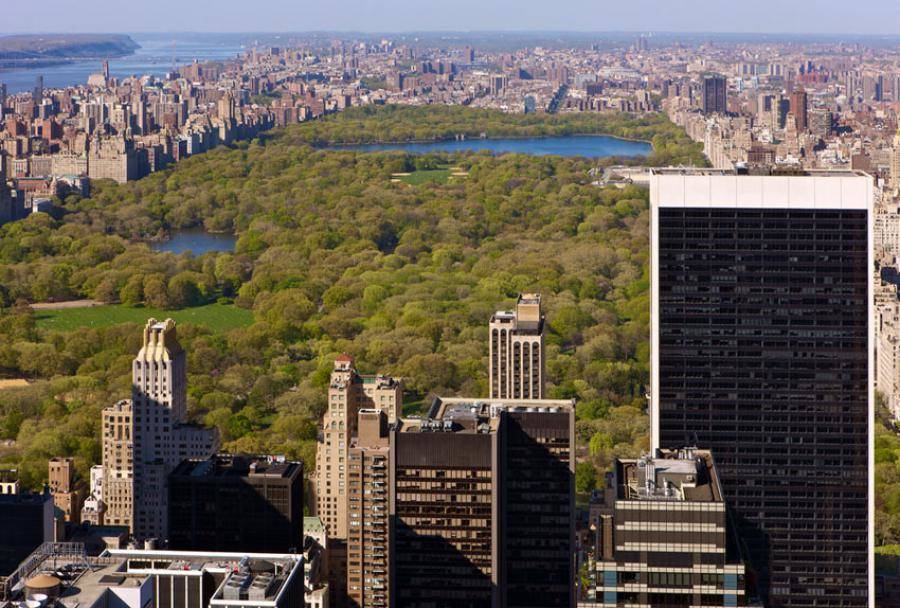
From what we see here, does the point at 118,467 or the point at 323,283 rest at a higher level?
the point at 118,467

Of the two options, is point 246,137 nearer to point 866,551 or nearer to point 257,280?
point 257,280

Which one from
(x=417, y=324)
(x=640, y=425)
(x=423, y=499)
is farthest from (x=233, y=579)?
(x=417, y=324)

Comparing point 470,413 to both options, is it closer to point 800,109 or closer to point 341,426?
point 341,426

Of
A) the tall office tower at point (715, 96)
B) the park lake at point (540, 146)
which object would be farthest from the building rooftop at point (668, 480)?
the tall office tower at point (715, 96)

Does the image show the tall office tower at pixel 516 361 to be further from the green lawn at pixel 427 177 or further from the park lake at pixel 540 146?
the park lake at pixel 540 146

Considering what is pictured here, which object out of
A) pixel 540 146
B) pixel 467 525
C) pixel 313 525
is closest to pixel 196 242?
pixel 540 146

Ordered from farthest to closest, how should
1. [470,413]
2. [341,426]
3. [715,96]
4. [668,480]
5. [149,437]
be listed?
[715,96] < [149,437] < [341,426] < [470,413] < [668,480]

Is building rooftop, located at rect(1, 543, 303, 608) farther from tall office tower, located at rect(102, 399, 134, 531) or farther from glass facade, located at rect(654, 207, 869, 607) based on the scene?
glass facade, located at rect(654, 207, 869, 607)
